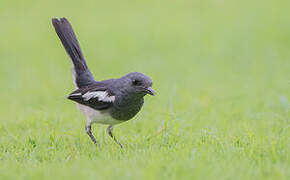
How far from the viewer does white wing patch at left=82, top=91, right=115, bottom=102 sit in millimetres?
6695

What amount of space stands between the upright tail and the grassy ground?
3.05 feet

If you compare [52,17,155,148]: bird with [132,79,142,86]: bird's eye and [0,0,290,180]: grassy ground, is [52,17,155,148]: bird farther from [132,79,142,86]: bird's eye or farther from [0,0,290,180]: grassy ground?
[0,0,290,180]: grassy ground

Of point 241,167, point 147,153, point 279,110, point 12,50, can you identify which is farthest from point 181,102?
point 12,50

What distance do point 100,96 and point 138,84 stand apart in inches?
27.5

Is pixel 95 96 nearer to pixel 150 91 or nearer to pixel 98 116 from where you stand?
pixel 98 116

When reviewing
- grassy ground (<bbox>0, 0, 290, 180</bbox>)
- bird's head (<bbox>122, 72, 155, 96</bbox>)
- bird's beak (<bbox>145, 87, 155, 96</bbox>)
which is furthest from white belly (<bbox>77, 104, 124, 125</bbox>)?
bird's beak (<bbox>145, 87, 155, 96</bbox>)

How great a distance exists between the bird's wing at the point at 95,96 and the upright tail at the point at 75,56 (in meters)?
0.31

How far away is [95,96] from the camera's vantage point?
691cm

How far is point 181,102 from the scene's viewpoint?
977 centimetres

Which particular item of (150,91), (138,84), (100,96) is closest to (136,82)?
(138,84)

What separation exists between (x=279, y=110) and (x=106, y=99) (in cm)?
403

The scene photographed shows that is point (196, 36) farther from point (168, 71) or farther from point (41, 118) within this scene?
point (41, 118)

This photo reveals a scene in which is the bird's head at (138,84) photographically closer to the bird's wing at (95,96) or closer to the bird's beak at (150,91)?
the bird's beak at (150,91)

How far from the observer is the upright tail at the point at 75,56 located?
7602mm
